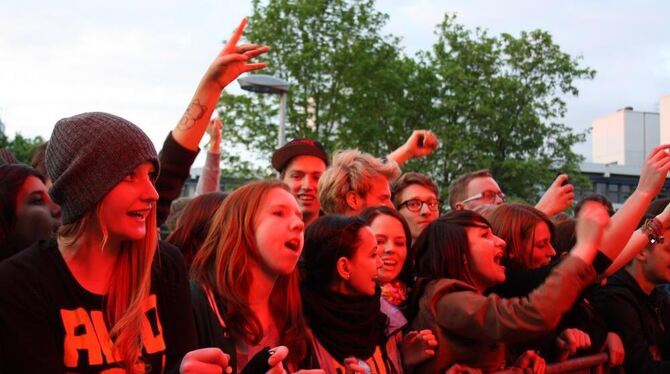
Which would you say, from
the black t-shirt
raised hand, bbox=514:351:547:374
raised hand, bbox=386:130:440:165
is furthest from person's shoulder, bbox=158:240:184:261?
raised hand, bbox=386:130:440:165

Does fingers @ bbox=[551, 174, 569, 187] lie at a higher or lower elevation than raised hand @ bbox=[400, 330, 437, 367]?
higher

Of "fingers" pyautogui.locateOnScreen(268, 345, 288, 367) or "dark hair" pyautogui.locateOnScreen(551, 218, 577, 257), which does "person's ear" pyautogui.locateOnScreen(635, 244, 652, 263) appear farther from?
"fingers" pyautogui.locateOnScreen(268, 345, 288, 367)

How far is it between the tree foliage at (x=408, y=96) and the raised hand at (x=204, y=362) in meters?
24.4

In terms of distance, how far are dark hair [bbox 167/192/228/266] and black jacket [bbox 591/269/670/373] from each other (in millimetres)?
2409

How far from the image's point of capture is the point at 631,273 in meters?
5.14

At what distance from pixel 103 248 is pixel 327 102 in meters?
25.4

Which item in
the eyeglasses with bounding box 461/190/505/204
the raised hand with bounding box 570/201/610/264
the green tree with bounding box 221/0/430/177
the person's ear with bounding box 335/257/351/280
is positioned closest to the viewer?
the raised hand with bounding box 570/201/610/264

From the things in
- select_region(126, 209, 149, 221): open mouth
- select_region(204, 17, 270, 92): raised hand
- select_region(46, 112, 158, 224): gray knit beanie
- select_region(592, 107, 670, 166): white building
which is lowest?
select_region(126, 209, 149, 221): open mouth

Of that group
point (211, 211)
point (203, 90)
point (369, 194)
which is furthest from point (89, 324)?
point (369, 194)

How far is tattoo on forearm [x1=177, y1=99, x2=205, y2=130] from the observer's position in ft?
10.3

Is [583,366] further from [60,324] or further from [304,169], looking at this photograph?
[60,324]

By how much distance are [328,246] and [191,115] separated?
0.91 m

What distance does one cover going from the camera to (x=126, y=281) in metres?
2.50

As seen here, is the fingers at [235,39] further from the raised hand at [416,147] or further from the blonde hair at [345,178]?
the raised hand at [416,147]
